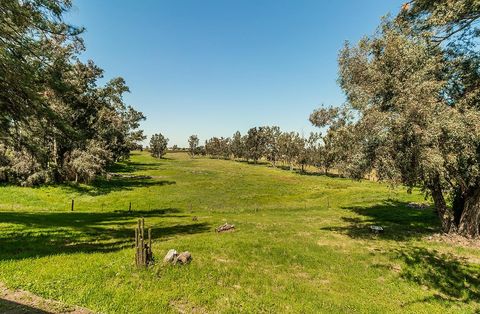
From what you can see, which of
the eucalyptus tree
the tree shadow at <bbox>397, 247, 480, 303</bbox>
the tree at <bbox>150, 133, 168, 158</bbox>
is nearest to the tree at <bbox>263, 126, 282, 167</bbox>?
the eucalyptus tree

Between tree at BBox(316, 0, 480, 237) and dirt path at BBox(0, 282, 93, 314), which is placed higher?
tree at BBox(316, 0, 480, 237)

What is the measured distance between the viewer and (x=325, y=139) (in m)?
A: 107

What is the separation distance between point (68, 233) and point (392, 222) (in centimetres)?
2995

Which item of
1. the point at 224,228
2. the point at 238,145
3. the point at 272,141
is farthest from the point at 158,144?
the point at 224,228

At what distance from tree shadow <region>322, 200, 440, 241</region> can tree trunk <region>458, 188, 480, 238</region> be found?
2950mm

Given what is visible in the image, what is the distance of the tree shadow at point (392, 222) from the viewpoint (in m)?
25.7

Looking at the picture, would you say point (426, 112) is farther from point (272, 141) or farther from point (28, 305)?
point (272, 141)

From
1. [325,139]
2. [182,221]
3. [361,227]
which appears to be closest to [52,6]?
[182,221]

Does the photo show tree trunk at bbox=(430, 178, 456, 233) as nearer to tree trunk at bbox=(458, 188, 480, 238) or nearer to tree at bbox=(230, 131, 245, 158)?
tree trunk at bbox=(458, 188, 480, 238)

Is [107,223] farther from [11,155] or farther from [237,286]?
[11,155]

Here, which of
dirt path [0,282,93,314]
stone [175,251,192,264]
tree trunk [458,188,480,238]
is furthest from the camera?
tree trunk [458,188,480,238]

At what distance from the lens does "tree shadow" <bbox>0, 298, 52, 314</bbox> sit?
10.8 m

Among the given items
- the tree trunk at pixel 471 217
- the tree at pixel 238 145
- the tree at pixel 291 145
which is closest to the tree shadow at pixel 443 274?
the tree trunk at pixel 471 217

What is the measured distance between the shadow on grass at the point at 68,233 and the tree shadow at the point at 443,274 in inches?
622
